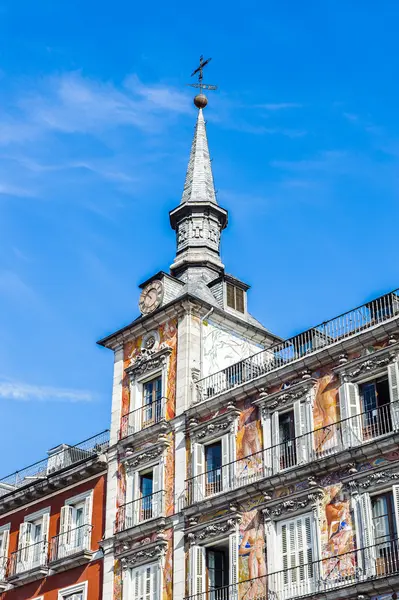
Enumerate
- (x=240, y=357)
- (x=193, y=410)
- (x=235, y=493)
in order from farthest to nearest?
(x=240, y=357) < (x=193, y=410) < (x=235, y=493)

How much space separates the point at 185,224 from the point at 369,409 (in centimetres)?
2182

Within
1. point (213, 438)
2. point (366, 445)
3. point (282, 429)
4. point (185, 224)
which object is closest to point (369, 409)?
point (366, 445)

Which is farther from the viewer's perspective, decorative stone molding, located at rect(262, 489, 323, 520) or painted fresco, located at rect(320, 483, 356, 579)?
decorative stone molding, located at rect(262, 489, 323, 520)

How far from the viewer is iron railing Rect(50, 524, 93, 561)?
155 ft

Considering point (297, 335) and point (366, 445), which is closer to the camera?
point (366, 445)

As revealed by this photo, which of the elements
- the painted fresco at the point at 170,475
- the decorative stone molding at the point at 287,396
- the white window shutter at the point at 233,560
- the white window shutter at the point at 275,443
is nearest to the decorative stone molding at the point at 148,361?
the painted fresco at the point at 170,475

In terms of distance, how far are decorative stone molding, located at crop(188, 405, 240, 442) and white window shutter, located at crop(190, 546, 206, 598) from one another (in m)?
4.85

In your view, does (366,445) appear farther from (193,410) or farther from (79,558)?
(79,558)

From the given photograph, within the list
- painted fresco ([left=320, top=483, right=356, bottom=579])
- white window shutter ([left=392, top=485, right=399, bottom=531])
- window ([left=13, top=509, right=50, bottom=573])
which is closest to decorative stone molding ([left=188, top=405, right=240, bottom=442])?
painted fresco ([left=320, top=483, right=356, bottom=579])

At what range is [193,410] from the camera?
44781 mm

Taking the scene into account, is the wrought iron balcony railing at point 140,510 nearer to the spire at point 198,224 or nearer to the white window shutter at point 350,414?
the white window shutter at point 350,414

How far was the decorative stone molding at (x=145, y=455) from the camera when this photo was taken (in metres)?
45.3

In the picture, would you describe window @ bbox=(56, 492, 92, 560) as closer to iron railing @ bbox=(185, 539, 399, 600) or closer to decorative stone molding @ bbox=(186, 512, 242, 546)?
decorative stone molding @ bbox=(186, 512, 242, 546)

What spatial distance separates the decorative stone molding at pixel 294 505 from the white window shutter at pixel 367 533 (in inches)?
75.6
